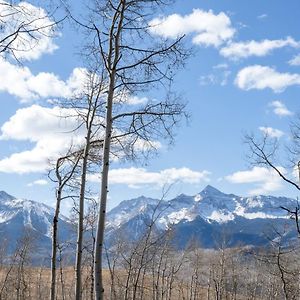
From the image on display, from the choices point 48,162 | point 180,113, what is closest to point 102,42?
point 180,113

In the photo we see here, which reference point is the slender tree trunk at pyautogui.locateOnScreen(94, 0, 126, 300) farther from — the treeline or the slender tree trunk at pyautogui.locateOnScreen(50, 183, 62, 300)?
the slender tree trunk at pyautogui.locateOnScreen(50, 183, 62, 300)

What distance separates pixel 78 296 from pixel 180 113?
314 inches

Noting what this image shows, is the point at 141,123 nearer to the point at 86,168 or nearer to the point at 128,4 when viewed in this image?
the point at 128,4

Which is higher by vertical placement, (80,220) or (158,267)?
(80,220)

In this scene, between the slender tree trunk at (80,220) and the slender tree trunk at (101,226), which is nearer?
the slender tree trunk at (101,226)

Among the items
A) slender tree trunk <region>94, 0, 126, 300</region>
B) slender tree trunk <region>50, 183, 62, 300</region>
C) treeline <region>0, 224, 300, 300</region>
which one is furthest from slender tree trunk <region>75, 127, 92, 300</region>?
slender tree trunk <region>94, 0, 126, 300</region>

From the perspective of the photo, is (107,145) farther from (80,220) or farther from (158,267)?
(158,267)

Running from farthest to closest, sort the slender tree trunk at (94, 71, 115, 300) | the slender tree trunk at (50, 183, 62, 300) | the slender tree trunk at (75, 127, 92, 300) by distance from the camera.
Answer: the slender tree trunk at (50, 183, 62, 300)
the slender tree trunk at (75, 127, 92, 300)
the slender tree trunk at (94, 71, 115, 300)

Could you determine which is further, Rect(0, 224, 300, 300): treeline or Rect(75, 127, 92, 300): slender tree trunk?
Rect(0, 224, 300, 300): treeline

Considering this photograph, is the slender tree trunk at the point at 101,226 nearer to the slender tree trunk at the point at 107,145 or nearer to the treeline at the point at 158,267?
the slender tree trunk at the point at 107,145

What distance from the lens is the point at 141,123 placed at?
508 inches

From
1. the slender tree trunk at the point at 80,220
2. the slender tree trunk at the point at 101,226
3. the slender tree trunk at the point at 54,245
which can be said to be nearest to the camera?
the slender tree trunk at the point at 101,226

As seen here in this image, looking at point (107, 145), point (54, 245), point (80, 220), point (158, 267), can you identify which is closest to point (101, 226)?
point (107, 145)

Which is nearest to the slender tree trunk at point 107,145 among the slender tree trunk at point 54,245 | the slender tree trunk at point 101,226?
the slender tree trunk at point 101,226
